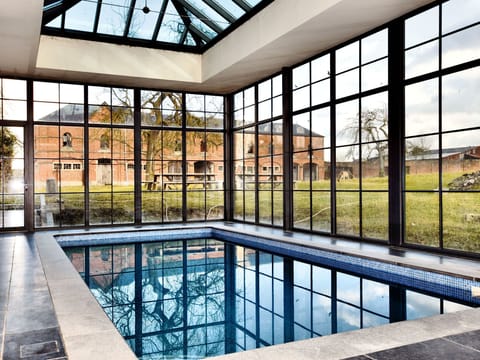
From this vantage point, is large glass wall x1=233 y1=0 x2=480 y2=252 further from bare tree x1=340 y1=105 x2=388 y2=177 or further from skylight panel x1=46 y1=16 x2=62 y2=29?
skylight panel x1=46 y1=16 x2=62 y2=29

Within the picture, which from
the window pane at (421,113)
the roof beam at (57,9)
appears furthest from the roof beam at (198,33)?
the window pane at (421,113)

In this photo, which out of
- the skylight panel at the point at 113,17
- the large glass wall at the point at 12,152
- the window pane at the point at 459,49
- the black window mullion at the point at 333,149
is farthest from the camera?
the window pane at the point at 459,49

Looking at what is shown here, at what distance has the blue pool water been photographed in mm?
3436

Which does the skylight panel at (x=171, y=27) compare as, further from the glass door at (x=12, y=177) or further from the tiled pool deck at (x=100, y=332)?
the tiled pool deck at (x=100, y=332)

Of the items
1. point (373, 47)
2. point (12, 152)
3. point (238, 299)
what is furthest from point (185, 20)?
point (238, 299)

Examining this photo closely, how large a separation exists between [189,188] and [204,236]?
1.62m

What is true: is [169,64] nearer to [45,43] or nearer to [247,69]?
[247,69]

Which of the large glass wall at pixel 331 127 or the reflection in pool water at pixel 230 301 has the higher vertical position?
the large glass wall at pixel 331 127

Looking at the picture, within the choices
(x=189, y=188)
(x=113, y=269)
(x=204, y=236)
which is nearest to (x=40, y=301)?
(x=113, y=269)

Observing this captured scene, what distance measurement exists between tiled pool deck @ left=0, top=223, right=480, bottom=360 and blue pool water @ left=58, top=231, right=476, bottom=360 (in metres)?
0.40

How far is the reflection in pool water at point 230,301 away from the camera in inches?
134

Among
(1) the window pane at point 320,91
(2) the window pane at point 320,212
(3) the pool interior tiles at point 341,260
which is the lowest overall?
(3) the pool interior tiles at point 341,260

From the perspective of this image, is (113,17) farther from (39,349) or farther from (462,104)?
(462,104)

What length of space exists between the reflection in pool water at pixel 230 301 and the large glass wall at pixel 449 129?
206 inches
